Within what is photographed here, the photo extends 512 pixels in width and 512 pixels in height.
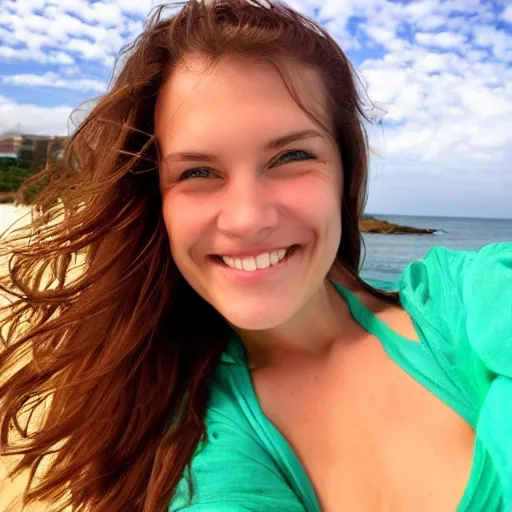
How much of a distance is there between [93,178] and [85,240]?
0.20 metres

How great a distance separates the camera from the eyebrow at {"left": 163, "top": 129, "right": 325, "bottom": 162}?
1.40m

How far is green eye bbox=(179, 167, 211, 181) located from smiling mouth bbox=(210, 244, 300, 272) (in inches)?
9.1

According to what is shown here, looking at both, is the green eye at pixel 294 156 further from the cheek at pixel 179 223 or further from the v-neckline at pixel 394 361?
the v-neckline at pixel 394 361

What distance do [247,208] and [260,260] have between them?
17 cm

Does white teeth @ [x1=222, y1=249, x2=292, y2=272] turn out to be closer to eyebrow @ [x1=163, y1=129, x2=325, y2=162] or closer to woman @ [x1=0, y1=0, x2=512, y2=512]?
woman @ [x1=0, y1=0, x2=512, y2=512]

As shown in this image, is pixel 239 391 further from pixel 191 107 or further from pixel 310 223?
pixel 191 107

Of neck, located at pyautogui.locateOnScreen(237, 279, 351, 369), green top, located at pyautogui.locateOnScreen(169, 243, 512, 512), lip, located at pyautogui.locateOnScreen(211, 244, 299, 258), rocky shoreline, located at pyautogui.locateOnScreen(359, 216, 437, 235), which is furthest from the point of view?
rocky shoreline, located at pyautogui.locateOnScreen(359, 216, 437, 235)

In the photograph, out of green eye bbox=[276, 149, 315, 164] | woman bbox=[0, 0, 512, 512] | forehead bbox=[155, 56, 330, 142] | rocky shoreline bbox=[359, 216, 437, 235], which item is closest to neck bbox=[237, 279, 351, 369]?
woman bbox=[0, 0, 512, 512]

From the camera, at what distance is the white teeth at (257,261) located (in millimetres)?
1497

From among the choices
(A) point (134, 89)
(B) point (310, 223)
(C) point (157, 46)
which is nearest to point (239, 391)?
(B) point (310, 223)

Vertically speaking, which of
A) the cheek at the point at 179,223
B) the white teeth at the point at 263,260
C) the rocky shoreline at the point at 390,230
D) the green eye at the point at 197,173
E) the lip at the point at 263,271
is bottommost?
the rocky shoreline at the point at 390,230

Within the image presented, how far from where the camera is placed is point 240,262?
1.51m

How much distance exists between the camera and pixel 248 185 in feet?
4.61

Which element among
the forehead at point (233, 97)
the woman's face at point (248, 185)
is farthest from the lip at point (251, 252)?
the forehead at point (233, 97)
